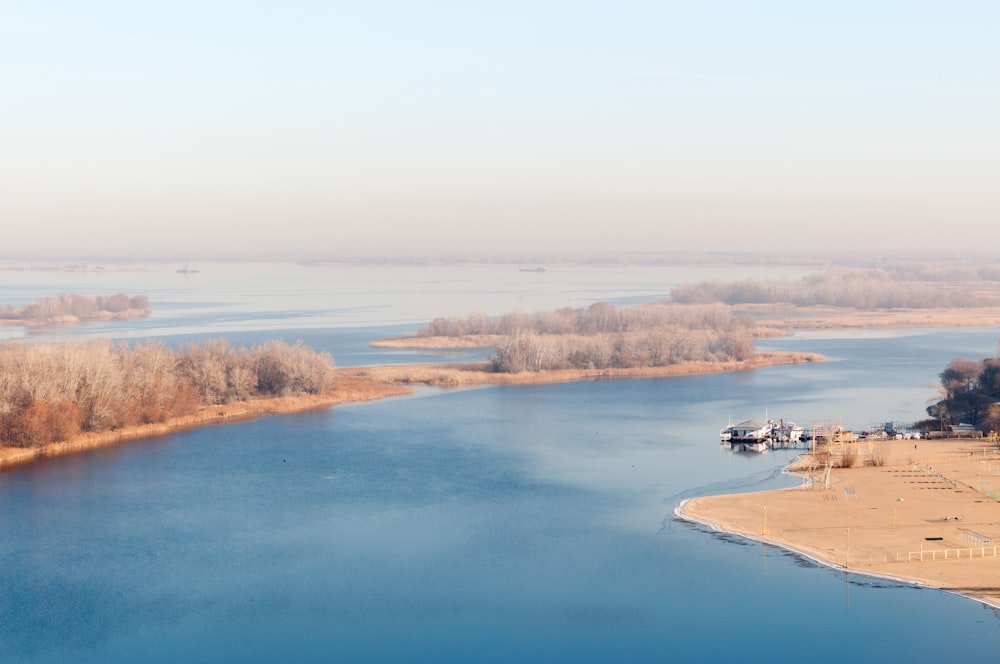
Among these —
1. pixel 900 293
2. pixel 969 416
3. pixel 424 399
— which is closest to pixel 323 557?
pixel 424 399

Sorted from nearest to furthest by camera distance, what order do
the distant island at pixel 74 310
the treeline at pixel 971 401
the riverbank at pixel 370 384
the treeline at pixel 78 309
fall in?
1. the riverbank at pixel 370 384
2. the treeline at pixel 971 401
3. the distant island at pixel 74 310
4. the treeline at pixel 78 309

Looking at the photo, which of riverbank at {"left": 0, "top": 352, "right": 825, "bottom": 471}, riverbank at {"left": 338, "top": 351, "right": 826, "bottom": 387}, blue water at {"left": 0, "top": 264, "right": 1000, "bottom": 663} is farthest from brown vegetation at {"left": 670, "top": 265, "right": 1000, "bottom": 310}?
blue water at {"left": 0, "top": 264, "right": 1000, "bottom": 663}

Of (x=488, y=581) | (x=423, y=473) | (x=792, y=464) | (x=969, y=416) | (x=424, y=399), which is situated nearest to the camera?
(x=488, y=581)

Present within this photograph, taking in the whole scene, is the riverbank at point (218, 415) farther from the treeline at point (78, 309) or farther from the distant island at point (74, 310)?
the treeline at point (78, 309)

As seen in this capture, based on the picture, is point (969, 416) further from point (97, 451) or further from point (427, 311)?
point (427, 311)

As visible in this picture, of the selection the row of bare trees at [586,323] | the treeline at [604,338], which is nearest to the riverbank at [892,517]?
the treeline at [604,338]

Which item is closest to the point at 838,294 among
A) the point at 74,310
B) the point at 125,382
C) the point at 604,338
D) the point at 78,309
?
the point at 604,338

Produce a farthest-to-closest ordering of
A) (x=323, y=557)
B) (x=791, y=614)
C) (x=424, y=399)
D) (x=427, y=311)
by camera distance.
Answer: (x=427, y=311) < (x=424, y=399) < (x=323, y=557) < (x=791, y=614)
